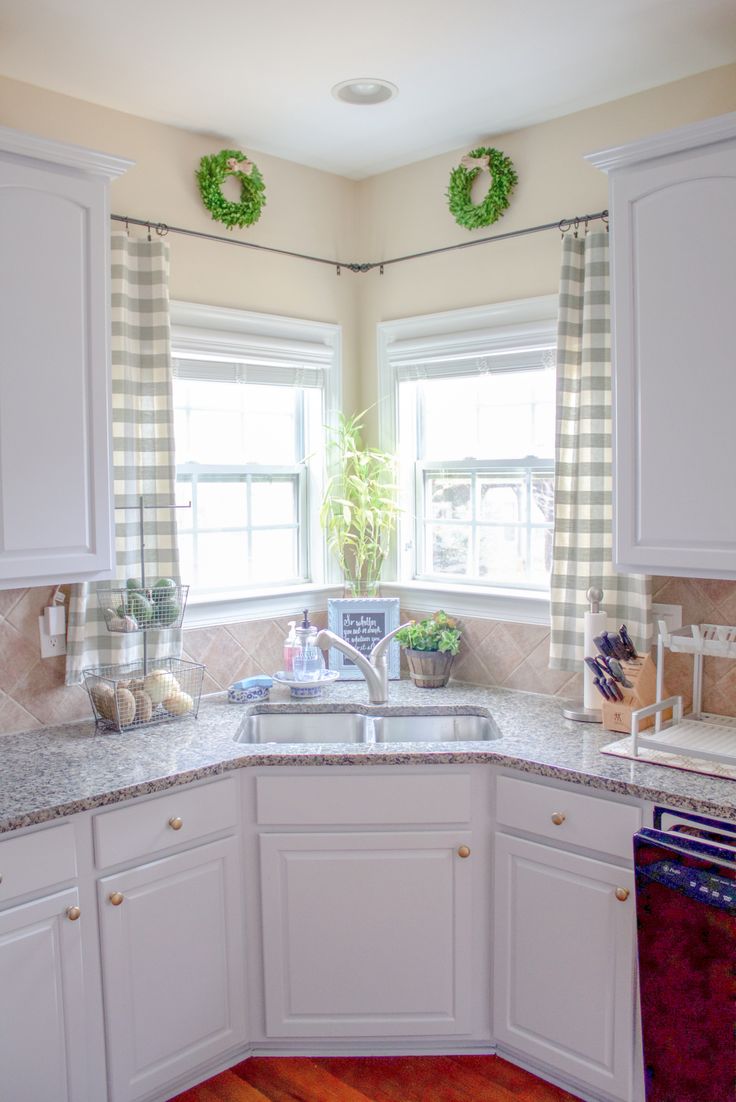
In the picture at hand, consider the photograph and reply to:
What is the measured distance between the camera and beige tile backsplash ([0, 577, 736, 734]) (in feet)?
8.73

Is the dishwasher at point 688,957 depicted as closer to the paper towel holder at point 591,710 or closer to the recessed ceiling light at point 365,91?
the paper towel holder at point 591,710

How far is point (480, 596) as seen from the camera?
3.25 m

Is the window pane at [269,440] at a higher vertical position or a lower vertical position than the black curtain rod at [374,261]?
lower

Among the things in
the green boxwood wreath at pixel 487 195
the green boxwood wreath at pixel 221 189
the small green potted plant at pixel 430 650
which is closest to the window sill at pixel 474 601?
the small green potted plant at pixel 430 650

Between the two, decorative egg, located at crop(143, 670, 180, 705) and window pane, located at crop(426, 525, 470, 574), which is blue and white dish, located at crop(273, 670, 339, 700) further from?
window pane, located at crop(426, 525, 470, 574)

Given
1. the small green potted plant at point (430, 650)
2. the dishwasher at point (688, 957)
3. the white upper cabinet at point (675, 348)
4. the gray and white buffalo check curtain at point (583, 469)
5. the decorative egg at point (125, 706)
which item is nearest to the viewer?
the dishwasher at point (688, 957)

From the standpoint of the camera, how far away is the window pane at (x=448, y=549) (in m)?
3.43

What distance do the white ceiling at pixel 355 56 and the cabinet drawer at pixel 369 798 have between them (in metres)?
1.92

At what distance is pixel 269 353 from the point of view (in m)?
3.32

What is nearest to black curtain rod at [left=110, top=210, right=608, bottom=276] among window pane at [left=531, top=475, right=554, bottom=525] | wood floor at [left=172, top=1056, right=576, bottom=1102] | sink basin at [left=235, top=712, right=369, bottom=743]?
window pane at [left=531, top=475, right=554, bottom=525]

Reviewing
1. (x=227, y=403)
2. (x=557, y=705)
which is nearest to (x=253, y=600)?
(x=227, y=403)

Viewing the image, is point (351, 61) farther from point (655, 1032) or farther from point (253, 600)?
point (655, 1032)

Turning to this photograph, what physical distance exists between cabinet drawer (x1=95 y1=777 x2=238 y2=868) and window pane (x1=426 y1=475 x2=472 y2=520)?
140 cm

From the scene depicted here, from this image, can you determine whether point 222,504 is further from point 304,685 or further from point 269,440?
point 304,685
